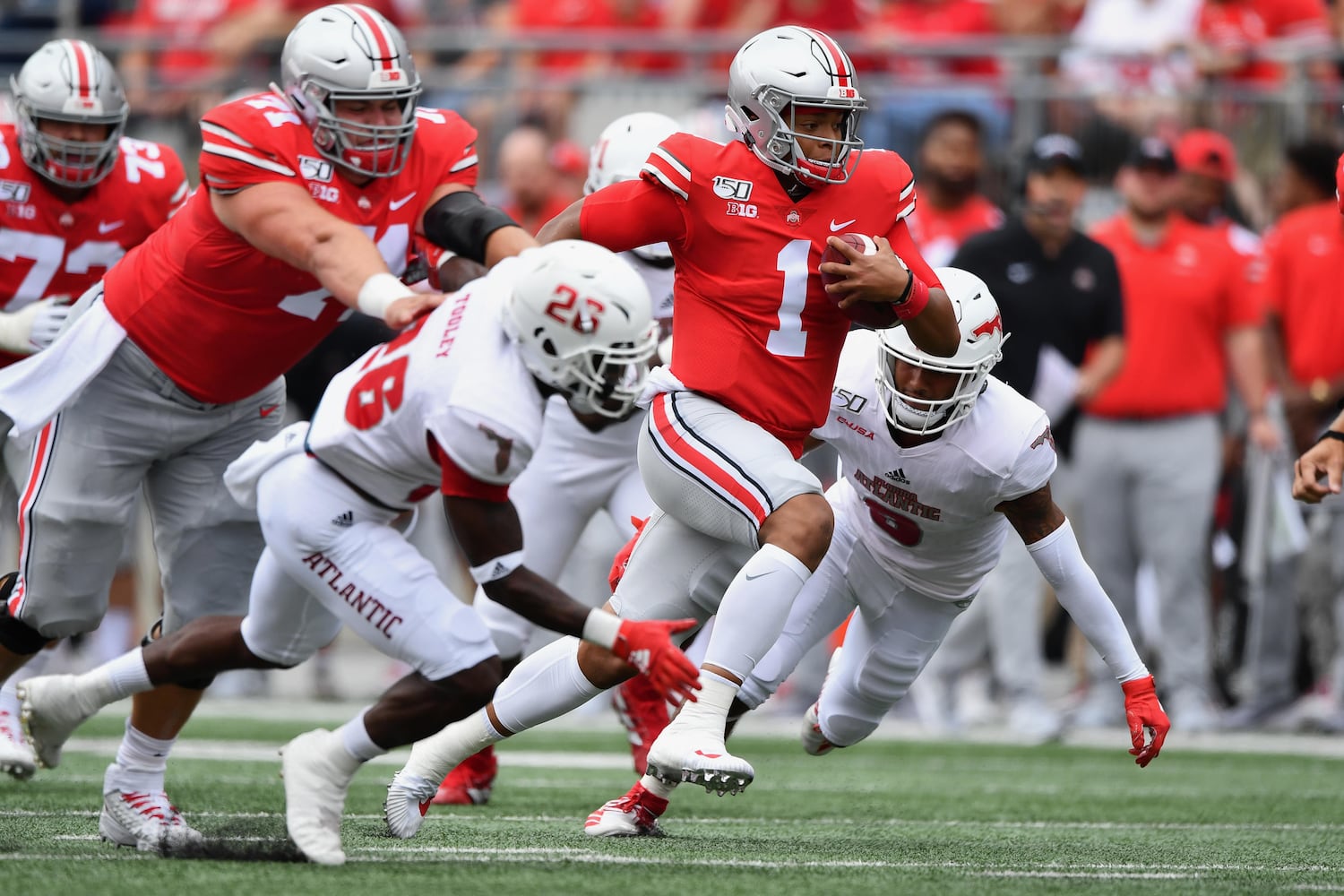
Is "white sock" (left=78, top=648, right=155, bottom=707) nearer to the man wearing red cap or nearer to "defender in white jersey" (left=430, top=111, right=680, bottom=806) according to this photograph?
"defender in white jersey" (left=430, top=111, right=680, bottom=806)

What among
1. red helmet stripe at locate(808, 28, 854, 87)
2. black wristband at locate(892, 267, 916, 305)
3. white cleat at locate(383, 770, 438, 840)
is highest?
red helmet stripe at locate(808, 28, 854, 87)

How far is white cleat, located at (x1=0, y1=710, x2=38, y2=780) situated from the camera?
19.3 ft

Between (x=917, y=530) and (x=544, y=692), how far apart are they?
1.17 meters

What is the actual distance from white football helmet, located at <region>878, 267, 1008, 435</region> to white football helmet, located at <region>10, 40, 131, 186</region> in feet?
8.24

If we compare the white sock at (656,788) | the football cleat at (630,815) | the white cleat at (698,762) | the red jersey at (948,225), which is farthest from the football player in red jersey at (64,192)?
the red jersey at (948,225)

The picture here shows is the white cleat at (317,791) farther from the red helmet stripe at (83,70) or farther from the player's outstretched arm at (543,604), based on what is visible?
the red helmet stripe at (83,70)

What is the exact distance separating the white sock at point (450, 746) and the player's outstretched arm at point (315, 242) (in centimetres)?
113

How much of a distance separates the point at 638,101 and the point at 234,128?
5926mm

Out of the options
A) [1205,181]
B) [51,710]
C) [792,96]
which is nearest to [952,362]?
[792,96]

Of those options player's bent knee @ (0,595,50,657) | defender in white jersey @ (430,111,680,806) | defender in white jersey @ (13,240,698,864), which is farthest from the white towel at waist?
defender in white jersey @ (430,111,680,806)

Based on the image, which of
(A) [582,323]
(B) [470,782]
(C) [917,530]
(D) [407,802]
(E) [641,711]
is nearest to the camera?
(A) [582,323]

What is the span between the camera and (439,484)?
15.3 feet

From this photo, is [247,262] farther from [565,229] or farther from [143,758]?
[143,758]

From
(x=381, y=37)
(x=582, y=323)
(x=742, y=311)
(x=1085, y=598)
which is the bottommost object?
(x=1085, y=598)
